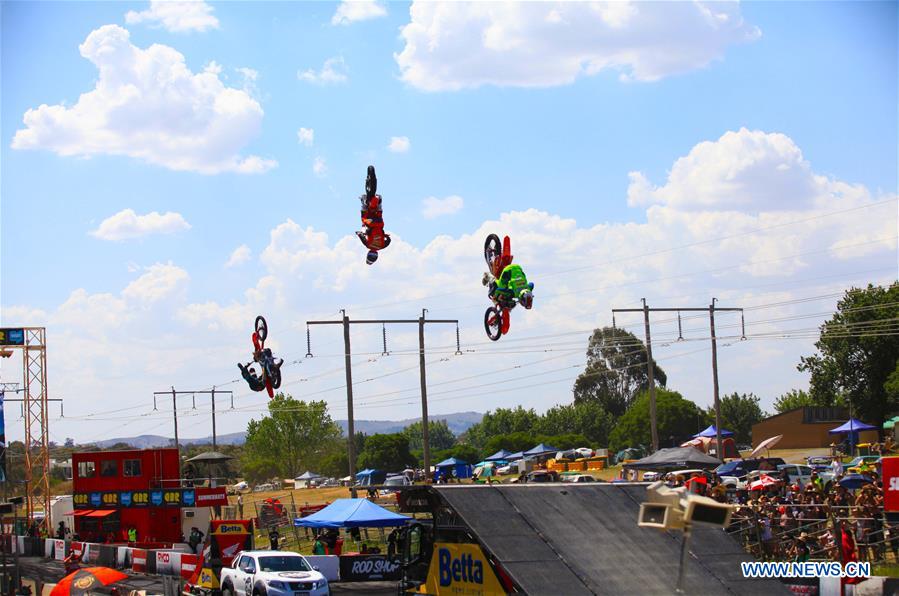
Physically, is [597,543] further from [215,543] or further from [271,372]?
[271,372]

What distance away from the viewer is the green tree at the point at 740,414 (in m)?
129

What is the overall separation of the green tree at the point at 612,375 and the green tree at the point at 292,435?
1793 inches

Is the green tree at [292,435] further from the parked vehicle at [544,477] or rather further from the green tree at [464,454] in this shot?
the parked vehicle at [544,477]

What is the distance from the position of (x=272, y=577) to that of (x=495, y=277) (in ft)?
37.2

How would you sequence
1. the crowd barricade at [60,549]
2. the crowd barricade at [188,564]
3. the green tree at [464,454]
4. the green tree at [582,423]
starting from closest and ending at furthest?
the crowd barricade at [188,564], the crowd barricade at [60,549], the green tree at [464,454], the green tree at [582,423]

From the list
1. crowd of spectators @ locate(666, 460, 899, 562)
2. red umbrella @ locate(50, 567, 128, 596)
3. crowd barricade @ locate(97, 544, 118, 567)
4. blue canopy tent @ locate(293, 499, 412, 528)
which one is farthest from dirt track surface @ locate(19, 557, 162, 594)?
crowd of spectators @ locate(666, 460, 899, 562)

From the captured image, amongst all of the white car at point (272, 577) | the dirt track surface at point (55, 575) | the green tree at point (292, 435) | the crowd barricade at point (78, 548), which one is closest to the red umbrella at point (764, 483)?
the white car at point (272, 577)

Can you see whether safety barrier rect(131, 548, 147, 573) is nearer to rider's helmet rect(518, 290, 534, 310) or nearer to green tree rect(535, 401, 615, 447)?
rider's helmet rect(518, 290, 534, 310)

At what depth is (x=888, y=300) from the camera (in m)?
78.8

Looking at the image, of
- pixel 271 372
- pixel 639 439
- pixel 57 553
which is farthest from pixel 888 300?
pixel 57 553

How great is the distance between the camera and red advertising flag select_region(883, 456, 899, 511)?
2214 centimetres

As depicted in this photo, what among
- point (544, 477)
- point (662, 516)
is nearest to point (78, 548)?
point (544, 477)

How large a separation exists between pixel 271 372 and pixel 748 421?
97206mm

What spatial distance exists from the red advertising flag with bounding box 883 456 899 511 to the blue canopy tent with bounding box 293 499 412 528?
13.6 m
